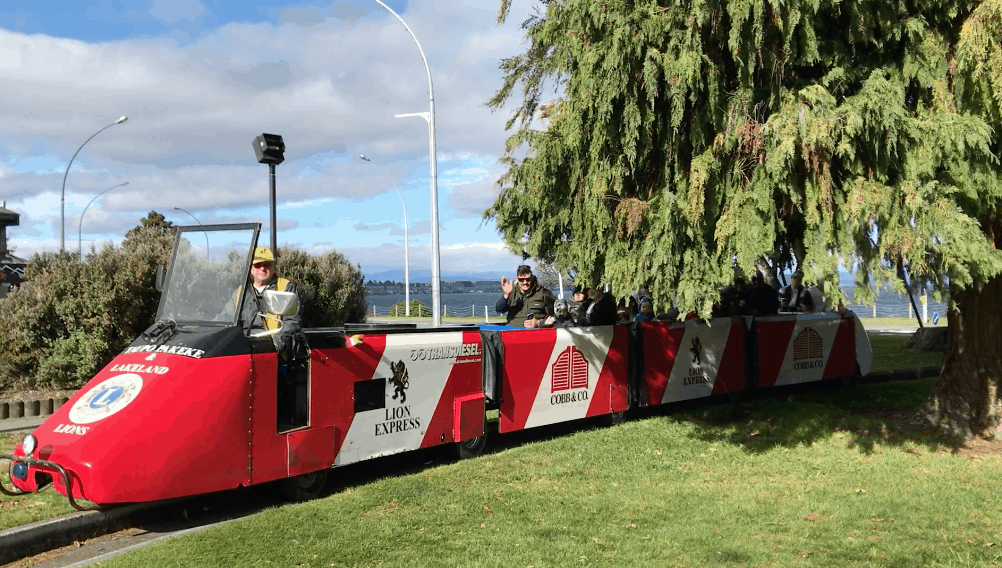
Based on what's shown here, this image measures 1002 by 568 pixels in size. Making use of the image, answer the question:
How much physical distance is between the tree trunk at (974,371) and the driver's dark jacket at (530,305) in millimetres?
4988

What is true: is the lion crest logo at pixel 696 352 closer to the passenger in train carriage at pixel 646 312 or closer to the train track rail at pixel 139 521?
the passenger in train carriage at pixel 646 312

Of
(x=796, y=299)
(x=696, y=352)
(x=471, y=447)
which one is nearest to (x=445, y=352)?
(x=471, y=447)

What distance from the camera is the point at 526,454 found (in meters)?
9.16

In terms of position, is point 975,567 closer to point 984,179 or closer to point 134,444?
point 984,179

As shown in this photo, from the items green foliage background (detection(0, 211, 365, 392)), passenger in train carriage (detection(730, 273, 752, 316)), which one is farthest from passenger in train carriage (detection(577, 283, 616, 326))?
green foliage background (detection(0, 211, 365, 392))

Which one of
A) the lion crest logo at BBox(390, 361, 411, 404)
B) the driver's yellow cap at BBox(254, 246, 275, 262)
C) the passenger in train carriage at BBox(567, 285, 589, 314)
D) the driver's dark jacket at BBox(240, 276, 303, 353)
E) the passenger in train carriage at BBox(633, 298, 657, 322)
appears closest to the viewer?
the driver's dark jacket at BBox(240, 276, 303, 353)

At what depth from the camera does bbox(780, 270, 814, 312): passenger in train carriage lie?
15.5 metres

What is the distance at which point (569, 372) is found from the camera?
1043 centimetres

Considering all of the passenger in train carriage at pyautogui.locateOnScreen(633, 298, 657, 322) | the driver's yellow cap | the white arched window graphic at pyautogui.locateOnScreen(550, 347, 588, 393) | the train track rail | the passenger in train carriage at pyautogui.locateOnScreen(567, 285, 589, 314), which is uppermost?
the driver's yellow cap

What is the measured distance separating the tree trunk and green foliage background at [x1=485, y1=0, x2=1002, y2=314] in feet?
6.41

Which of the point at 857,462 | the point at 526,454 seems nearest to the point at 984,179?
the point at 857,462

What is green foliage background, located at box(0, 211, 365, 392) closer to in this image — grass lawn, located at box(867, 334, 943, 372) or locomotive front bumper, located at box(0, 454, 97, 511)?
locomotive front bumper, located at box(0, 454, 97, 511)

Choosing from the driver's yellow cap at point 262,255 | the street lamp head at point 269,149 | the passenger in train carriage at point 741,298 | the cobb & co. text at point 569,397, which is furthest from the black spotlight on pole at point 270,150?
the passenger in train carriage at point 741,298

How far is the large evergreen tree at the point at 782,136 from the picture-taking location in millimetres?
7578
